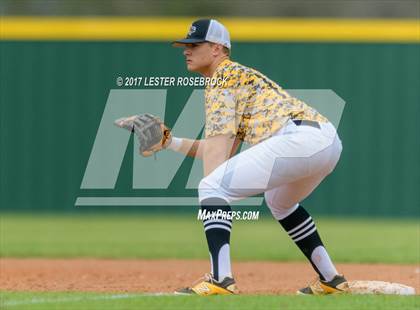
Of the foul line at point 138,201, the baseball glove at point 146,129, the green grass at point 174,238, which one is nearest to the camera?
the baseball glove at point 146,129

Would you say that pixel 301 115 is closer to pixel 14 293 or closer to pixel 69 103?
pixel 14 293

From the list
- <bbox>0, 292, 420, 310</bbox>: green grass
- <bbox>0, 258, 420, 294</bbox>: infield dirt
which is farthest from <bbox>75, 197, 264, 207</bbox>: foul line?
<bbox>0, 292, 420, 310</bbox>: green grass

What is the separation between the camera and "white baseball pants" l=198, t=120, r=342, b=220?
4.75 m

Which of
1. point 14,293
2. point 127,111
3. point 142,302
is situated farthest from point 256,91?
point 127,111

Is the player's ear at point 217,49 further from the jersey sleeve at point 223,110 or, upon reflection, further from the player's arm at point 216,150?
the player's arm at point 216,150

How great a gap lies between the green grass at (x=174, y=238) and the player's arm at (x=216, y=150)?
11.1 feet

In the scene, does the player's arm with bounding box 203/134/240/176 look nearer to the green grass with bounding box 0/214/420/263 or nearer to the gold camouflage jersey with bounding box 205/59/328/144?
the gold camouflage jersey with bounding box 205/59/328/144

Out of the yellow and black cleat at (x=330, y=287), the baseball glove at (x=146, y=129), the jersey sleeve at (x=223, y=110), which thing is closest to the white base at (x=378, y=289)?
the yellow and black cleat at (x=330, y=287)

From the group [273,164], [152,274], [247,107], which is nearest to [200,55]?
[247,107]

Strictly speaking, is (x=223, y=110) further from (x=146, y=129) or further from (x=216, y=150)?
(x=146, y=129)

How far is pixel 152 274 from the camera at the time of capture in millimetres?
6859

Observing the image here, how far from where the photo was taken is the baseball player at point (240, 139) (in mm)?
4762

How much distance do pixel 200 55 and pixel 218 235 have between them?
102 centimetres

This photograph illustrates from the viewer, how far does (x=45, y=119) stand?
1176 cm
